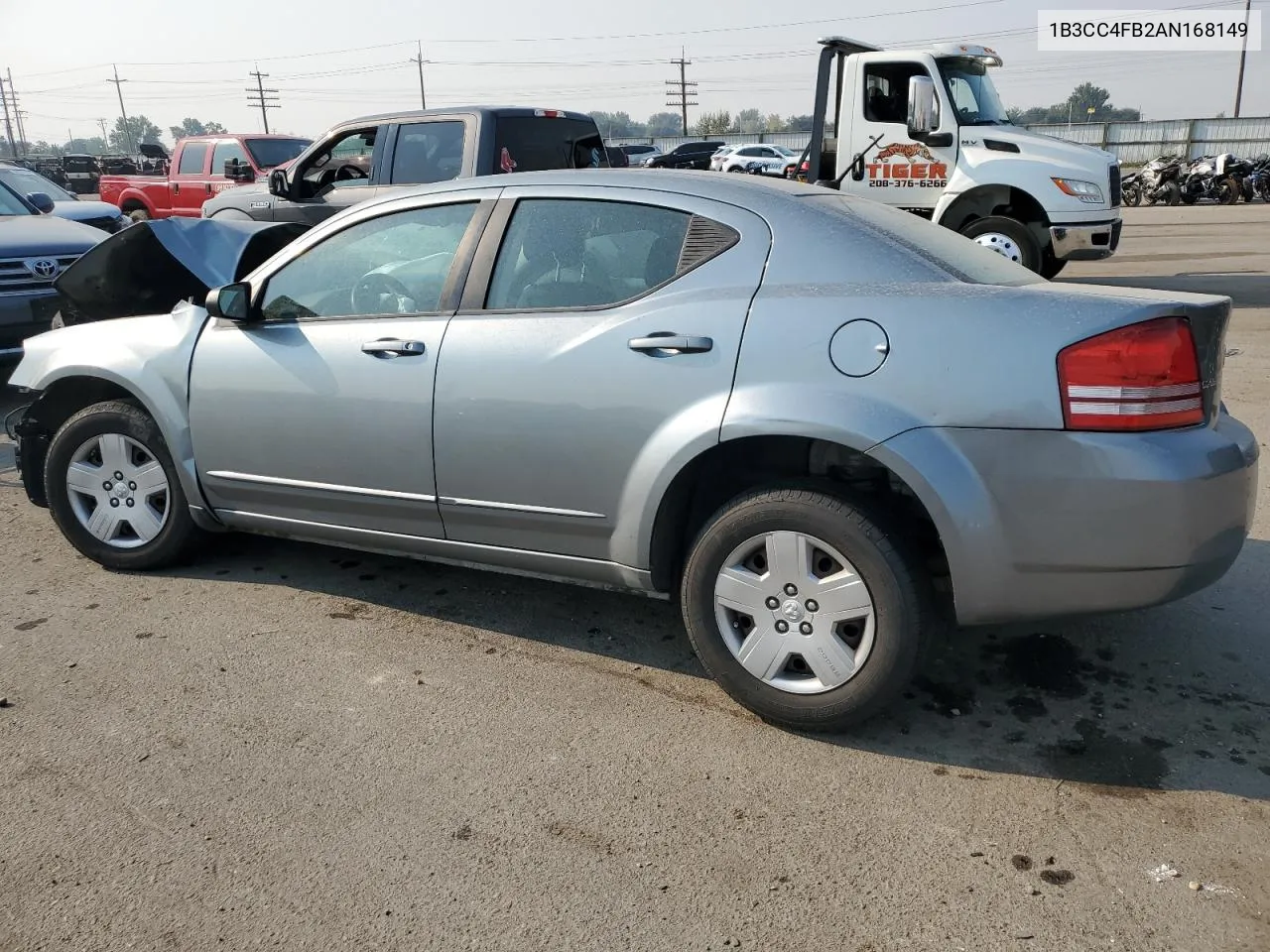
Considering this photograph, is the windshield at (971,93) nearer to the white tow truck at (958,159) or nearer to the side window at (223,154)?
the white tow truck at (958,159)

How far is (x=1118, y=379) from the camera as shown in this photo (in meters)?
2.67

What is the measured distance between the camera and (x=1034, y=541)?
276cm

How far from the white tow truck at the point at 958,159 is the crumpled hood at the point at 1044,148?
0.01 meters

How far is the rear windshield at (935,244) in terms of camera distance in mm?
3148

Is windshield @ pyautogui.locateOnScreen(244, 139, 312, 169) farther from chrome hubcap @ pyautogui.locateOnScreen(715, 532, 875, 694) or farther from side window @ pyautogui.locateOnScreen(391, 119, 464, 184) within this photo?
chrome hubcap @ pyautogui.locateOnScreen(715, 532, 875, 694)

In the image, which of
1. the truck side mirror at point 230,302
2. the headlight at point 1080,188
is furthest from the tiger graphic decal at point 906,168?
the truck side mirror at point 230,302

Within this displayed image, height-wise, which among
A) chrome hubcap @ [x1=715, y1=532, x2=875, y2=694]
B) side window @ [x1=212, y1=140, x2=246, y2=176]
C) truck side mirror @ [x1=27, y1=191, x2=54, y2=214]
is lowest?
chrome hubcap @ [x1=715, y1=532, x2=875, y2=694]

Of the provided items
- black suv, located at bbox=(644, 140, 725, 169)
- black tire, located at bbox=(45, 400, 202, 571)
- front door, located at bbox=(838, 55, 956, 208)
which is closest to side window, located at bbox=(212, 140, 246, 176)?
front door, located at bbox=(838, 55, 956, 208)

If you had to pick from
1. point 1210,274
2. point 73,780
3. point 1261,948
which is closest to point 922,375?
point 1261,948

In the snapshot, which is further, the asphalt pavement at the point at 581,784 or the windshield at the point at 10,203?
the windshield at the point at 10,203

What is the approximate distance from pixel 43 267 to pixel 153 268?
10.5 ft

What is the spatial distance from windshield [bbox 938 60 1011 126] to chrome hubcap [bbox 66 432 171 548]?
29.7ft

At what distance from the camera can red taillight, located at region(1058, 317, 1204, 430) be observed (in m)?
2.67

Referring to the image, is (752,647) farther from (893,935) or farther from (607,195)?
(607,195)
